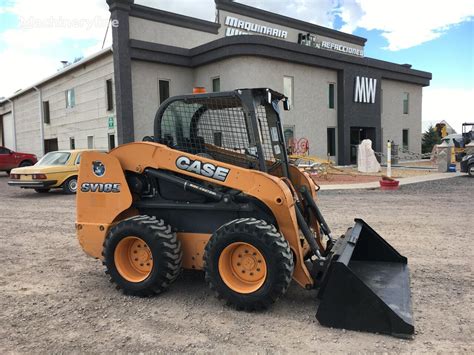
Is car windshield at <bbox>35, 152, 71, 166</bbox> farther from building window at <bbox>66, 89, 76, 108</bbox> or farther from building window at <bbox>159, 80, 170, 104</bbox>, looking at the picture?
building window at <bbox>66, 89, 76, 108</bbox>

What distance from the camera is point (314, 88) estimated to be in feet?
76.7

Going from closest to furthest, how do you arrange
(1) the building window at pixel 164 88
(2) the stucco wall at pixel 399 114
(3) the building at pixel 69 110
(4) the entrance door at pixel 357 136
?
(1) the building window at pixel 164 88
(3) the building at pixel 69 110
(4) the entrance door at pixel 357 136
(2) the stucco wall at pixel 399 114

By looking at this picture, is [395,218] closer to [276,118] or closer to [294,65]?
[276,118]

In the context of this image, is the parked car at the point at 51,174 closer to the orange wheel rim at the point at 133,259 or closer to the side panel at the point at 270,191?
the orange wheel rim at the point at 133,259

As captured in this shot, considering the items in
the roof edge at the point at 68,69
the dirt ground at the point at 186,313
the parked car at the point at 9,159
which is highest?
the roof edge at the point at 68,69

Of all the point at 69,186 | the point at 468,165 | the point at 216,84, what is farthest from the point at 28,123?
the point at 468,165

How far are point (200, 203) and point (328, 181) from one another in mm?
13366

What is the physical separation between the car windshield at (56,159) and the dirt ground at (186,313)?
7714mm

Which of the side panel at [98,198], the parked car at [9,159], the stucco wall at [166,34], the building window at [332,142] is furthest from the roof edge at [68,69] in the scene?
the side panel at [98,198]

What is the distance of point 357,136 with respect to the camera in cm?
2675

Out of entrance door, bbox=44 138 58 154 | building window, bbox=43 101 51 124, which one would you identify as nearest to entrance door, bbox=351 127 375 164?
entrance door, bbox=44 138 58 154

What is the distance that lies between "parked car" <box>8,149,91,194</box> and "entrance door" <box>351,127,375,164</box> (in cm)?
1735

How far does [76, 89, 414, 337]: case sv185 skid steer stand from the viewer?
3.89 metres

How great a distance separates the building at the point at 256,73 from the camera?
20.0m
